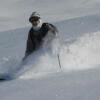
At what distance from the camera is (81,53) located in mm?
9641

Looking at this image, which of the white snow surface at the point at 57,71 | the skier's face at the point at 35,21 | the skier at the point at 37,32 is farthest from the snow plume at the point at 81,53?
the skier's face at the point at 35,21

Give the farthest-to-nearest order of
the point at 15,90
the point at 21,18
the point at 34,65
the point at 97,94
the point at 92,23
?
the point at 21,18
the point at 92,23
the point at 34,65
the point at 15,90
the point at 97,94

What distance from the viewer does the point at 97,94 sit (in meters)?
5.55

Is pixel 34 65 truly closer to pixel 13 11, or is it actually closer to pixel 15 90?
pixel 15 90

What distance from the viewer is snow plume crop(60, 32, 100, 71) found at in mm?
9258

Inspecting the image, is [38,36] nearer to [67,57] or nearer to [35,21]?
[35,21]

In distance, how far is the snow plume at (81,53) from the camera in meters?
9.26

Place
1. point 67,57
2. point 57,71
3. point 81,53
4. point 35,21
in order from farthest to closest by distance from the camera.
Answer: point 81,53 < point 67,57 < point 35,21 < point 57,71

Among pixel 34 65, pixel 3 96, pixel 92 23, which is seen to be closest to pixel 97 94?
pixel 3 96

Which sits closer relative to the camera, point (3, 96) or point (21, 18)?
point (3, 96)

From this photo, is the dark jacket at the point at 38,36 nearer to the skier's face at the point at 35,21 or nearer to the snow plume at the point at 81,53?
the skier's face at the point at 35,21

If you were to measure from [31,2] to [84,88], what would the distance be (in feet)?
90.9

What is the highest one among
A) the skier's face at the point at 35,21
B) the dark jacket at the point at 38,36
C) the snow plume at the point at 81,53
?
the skier's face at the point at 35,21

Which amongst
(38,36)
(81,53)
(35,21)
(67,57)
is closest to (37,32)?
(38,36)
